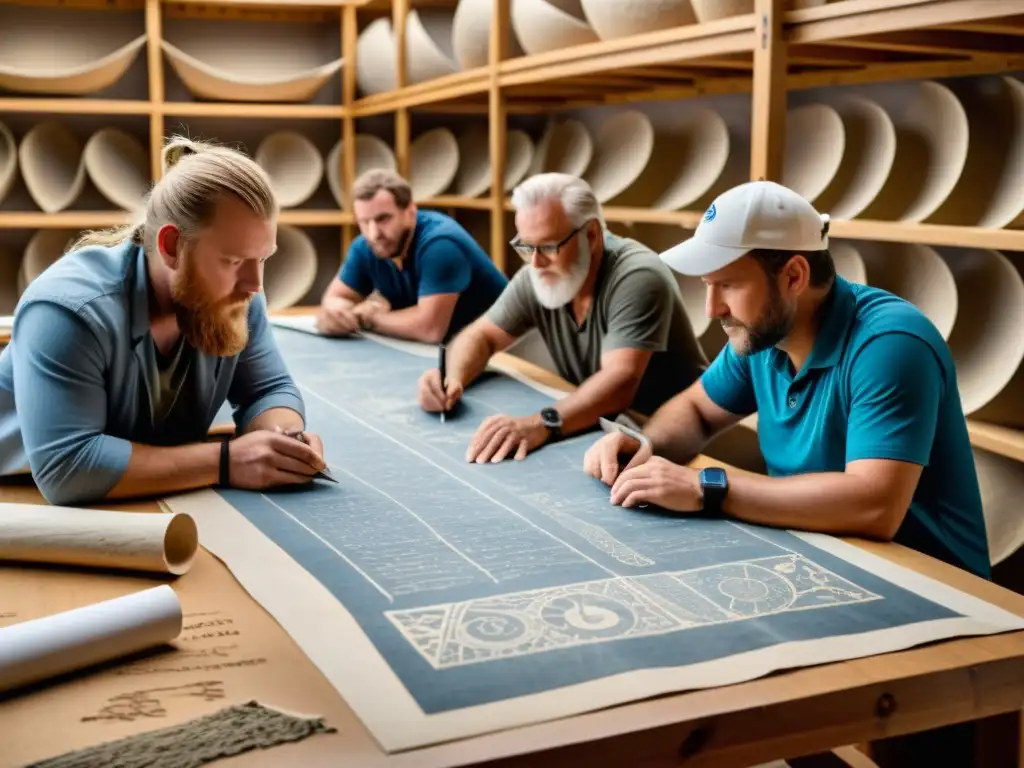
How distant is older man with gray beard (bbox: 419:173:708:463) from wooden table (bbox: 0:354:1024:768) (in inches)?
44.6

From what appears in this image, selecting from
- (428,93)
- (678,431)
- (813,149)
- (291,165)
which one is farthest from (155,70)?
(678,431)

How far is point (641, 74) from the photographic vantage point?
3447 mm

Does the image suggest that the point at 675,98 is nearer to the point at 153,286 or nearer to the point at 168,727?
the point at 153,286

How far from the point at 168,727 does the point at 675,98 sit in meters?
3.46

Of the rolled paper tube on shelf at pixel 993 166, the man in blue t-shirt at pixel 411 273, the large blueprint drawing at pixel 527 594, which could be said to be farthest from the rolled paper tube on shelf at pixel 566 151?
the large blueprint drawing at pixel 527 594

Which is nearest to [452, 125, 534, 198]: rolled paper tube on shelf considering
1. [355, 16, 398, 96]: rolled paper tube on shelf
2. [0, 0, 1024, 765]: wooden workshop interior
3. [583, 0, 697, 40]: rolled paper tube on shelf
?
[0, 0, 1024, 765]: wooden workshop interior

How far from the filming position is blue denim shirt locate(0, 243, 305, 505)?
66.8 inches

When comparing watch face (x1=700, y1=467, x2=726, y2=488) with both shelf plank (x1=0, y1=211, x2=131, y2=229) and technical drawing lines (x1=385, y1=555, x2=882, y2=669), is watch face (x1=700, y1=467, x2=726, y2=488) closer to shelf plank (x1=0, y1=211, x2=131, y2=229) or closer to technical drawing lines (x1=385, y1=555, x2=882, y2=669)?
technical drawing lines (x1=385, y1=555, x2=882, y2=669)

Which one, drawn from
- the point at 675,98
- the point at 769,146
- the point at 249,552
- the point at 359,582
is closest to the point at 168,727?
the point at 359,582

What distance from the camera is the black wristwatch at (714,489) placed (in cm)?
168

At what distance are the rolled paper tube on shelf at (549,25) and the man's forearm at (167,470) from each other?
6.63 ft

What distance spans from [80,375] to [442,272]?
7.01 ft

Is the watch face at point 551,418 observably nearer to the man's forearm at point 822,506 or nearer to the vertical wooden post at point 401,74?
the man's forearm at point 822,506

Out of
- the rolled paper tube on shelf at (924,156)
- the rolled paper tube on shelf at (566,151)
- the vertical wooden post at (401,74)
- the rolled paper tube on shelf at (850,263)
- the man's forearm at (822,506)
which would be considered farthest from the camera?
the vertical wooden post at (401,74)
